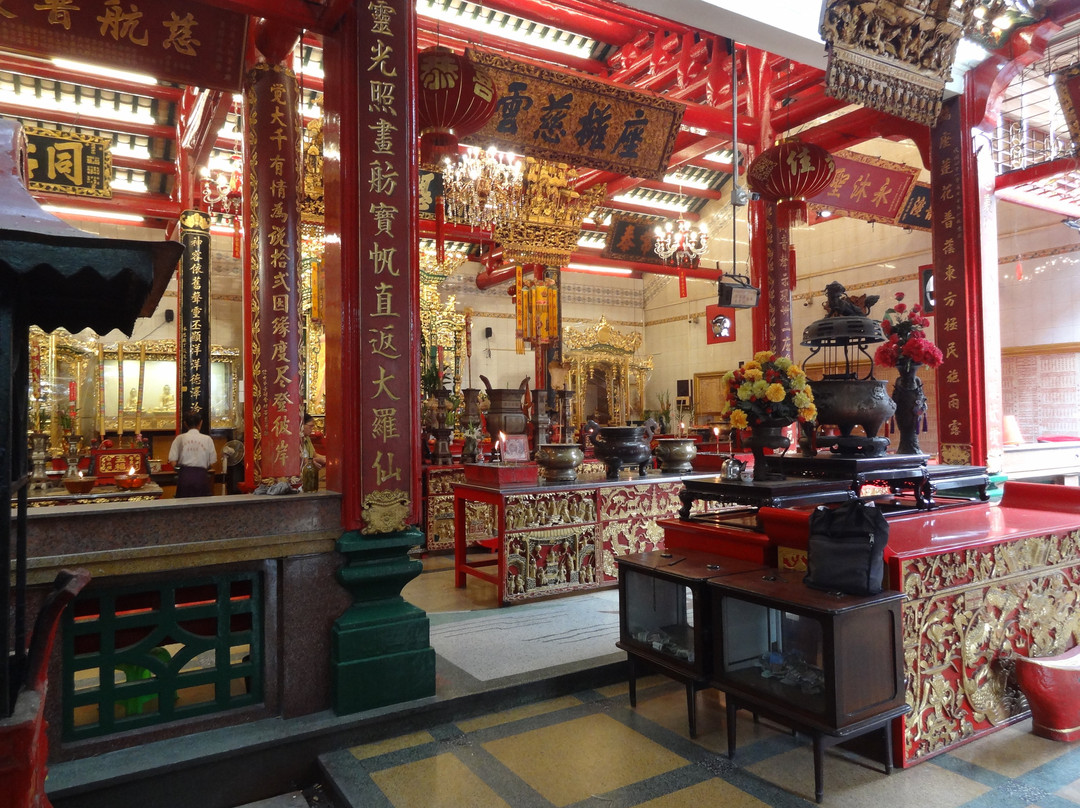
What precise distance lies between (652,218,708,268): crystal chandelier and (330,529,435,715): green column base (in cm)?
825

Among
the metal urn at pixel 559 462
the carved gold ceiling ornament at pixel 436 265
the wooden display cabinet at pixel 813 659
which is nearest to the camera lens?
the wooden display cabinet at pixel 813 659

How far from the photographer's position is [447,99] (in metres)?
3.76

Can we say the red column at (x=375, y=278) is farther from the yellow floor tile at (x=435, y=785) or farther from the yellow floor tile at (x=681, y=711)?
the yellow floor tile at (x=681, y=711)

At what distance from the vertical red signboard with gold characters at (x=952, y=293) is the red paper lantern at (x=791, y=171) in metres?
0.97

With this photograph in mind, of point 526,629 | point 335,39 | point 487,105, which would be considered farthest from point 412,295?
point 526,629

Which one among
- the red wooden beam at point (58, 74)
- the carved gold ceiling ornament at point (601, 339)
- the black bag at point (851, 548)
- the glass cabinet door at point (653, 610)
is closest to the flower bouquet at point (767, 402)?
the glass cabinet door at point (653, 610)

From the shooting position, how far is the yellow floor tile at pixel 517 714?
8.94 feet

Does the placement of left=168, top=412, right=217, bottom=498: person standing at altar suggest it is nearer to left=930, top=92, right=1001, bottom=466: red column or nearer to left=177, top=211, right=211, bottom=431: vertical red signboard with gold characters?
left=177, top=211, right=211, bottom=431: vertical red signboard with gold characters

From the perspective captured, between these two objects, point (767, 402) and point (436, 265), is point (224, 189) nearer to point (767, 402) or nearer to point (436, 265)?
point (436, 265)

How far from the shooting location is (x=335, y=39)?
9.39ft

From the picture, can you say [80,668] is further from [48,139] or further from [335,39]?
[48,139]

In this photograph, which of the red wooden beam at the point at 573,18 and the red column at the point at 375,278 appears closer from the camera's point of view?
the red column at the point at 375,278

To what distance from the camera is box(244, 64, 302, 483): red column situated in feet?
13.8

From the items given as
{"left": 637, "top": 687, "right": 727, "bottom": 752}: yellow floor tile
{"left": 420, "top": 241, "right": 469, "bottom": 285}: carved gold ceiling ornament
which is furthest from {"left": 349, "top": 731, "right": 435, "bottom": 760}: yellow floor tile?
{"left": 420, "top": 241, "right": 469, "bottom": 285}: carved gold ceiling ornament
